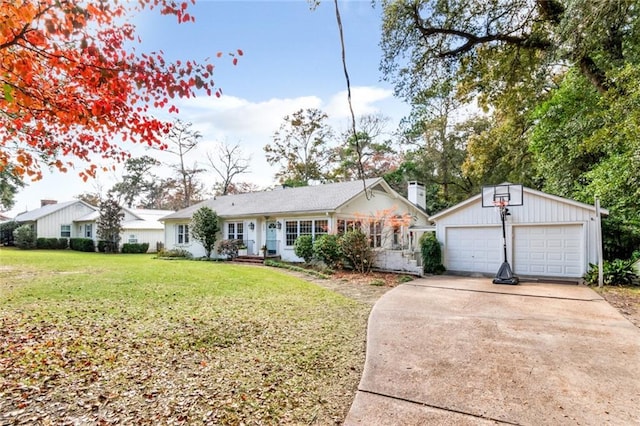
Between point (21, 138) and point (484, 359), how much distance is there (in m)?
7.96

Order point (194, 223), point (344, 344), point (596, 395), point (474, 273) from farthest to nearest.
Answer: point (194, 223) < point (474, 273) < point (344, 344) < point (596, 395)

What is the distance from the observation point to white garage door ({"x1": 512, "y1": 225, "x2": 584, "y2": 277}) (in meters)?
11.3

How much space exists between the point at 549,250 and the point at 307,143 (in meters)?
24.4

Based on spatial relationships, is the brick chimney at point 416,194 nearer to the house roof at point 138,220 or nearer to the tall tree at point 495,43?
the tall tree at point 495,43

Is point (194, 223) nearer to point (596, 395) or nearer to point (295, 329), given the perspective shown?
point (295, 329)

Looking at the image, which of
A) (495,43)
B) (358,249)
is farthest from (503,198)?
(358,249)

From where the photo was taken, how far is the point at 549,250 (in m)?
11.8

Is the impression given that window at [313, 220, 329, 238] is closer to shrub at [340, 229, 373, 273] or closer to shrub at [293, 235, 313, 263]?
shrub at [293, 235, 313, 263]

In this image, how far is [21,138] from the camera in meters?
5.70

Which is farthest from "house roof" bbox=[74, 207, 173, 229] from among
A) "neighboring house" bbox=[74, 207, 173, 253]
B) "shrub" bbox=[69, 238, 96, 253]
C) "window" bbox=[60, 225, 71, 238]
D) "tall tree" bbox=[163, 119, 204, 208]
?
"tall tree" bbox=[163, 119, 204, 208]

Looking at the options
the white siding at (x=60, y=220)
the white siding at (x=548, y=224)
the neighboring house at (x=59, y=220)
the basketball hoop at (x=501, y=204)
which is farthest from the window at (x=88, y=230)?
the basketball hoop at (x=501, y=204)

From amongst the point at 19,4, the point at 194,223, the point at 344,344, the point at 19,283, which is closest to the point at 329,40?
the point at 19,4

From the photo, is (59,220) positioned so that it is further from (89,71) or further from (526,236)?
(526,236)

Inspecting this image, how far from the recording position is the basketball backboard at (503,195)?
12281mm
